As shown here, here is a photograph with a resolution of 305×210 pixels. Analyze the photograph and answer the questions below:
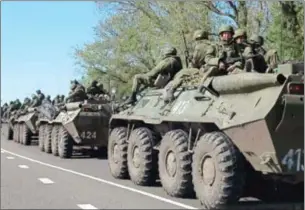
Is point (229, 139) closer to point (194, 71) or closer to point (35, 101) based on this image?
point (194, 71)

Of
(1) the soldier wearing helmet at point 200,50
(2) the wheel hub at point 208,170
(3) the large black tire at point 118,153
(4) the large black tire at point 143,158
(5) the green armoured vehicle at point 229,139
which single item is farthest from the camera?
(3) the large black tire at point 118,153

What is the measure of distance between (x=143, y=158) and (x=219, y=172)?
286cm

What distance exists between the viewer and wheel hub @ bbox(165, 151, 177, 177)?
954 centimetres

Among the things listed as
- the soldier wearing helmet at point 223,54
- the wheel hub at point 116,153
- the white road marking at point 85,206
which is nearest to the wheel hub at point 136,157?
the wheel hub at point 116,153

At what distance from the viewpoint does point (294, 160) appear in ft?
25.1

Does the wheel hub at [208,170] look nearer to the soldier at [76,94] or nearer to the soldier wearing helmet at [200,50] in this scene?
the soldier wearing helmet at [200,50]

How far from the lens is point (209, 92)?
903cm

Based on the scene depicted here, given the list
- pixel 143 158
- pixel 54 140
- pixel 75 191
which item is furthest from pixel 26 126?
pixel 75 191

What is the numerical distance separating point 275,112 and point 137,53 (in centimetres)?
2352

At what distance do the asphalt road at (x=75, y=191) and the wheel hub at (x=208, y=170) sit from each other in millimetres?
496

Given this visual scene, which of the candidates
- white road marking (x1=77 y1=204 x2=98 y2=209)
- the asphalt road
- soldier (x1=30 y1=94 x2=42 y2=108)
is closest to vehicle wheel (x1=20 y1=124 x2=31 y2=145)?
soldier (x1=30 y1=94 x2=42 y2=108)

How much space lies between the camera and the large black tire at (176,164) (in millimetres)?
9219

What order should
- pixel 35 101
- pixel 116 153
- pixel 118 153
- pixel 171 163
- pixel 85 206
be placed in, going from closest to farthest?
pixel 85 206
pixel 171 163
pixel 118 153
pixel 116 153
pixel 35 101

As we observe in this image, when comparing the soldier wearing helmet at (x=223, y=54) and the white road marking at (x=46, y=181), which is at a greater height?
the soldier wearing helmet at (x=223, y=54)
